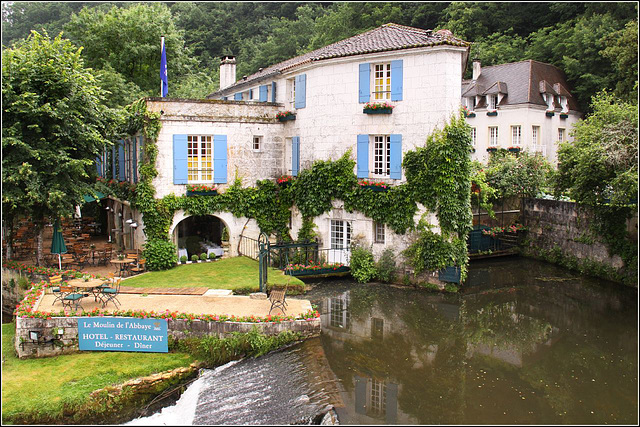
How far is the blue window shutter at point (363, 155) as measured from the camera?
2000 cm

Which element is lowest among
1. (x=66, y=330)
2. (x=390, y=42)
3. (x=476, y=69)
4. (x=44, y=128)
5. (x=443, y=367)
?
(x=443, y=367)

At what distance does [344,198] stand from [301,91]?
4854mm

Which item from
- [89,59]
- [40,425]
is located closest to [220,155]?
[40,425]

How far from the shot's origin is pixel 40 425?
10.4 meters

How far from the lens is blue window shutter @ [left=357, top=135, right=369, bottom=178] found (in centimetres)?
2000

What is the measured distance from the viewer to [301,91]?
21734 millimetres

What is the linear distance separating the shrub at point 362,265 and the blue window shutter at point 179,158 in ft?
23.4

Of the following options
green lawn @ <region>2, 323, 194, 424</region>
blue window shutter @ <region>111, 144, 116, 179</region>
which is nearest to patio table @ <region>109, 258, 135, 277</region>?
green lawn @ <region>2, 323, 194, 424</region>

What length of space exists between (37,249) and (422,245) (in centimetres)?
1341

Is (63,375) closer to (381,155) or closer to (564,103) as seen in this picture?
(381,155)

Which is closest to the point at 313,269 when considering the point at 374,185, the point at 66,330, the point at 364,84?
the point at 374,185

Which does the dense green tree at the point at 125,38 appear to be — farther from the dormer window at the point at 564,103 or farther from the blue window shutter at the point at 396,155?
the dormer window at the point at 564,103

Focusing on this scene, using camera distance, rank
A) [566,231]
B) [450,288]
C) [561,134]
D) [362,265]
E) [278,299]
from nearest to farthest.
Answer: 1. [278,299]
2. [450,288]
3. [362,265]
4. [566,231]
5. [561,134]

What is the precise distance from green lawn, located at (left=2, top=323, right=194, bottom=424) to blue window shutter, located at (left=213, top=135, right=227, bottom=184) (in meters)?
9.28
